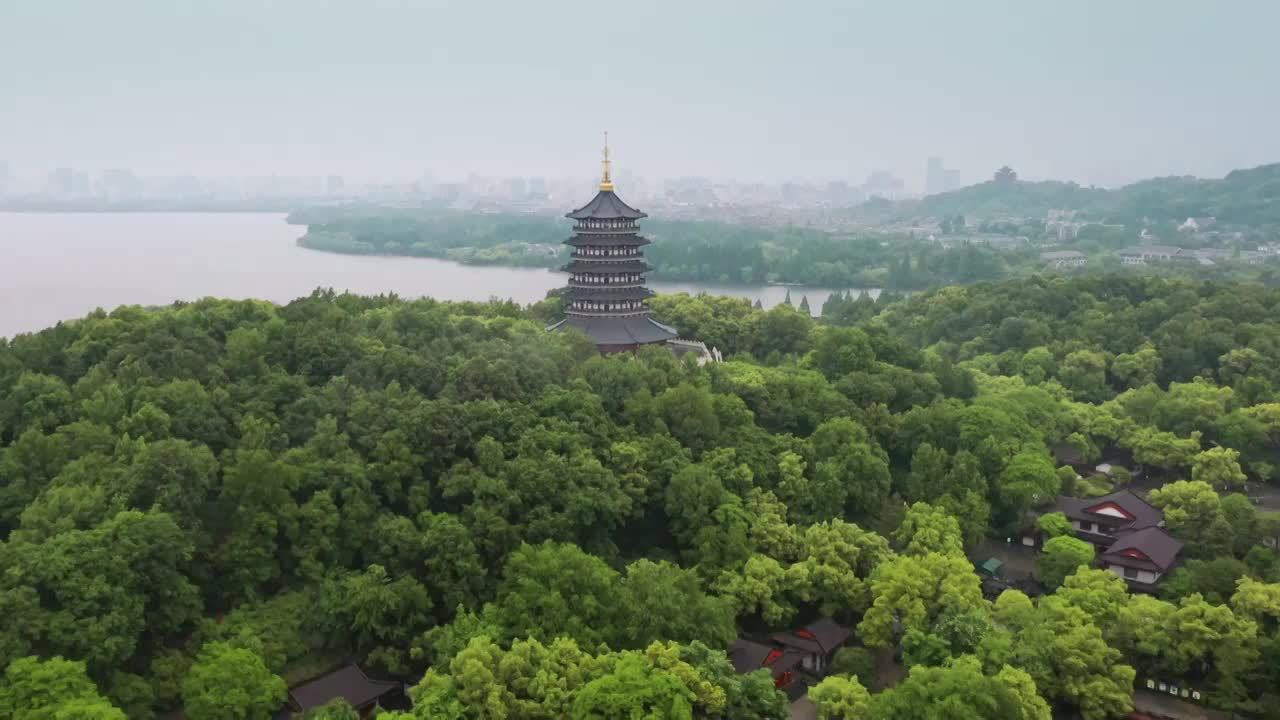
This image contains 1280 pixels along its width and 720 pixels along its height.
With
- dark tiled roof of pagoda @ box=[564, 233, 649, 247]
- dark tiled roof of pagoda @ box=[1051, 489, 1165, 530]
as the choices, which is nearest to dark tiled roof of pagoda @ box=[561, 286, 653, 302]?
dark tiled roof of pagoda @ box=[564, 233, 649, 247]

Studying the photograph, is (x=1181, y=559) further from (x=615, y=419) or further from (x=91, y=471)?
(x=91, y=471)

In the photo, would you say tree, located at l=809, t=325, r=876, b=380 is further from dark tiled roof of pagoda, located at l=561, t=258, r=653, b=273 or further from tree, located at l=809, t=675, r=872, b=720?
tree, located at l=809, t=675, r=872, b=720

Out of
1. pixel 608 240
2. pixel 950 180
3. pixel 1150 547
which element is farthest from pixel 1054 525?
pixel 950 180

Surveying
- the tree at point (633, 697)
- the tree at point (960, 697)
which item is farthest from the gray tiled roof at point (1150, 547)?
the tree at point (633, 697)

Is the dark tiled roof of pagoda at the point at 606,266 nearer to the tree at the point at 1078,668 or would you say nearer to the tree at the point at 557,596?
A: the tree at the point at 557,596

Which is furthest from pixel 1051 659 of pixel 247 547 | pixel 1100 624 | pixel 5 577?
pixel 5 577

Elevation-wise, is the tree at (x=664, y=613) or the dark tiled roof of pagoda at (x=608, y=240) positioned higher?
the dark tiled roof of pagoda at (x=608, y=240)
